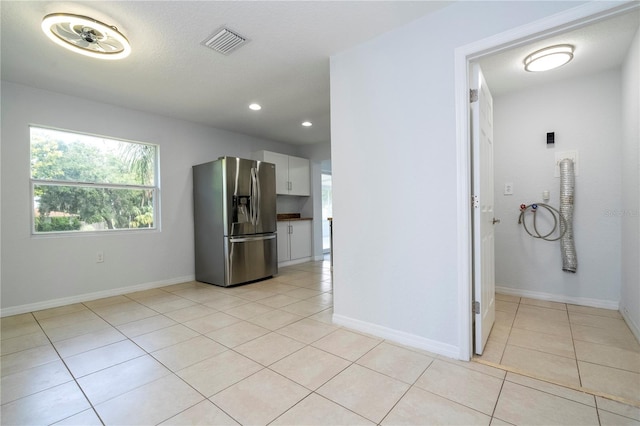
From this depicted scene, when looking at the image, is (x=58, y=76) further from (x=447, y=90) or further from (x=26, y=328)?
(x=447, y=90)

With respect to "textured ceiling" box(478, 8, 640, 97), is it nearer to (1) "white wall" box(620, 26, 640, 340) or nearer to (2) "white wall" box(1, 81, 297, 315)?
(1) "white wall" box(620, 26, 640, 340)

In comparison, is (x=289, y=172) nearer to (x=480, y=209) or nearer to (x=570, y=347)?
(x=480, y=209)

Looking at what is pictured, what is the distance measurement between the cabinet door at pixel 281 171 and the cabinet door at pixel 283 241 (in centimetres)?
65

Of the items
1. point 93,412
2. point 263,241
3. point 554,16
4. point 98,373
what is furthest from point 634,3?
point 263,241

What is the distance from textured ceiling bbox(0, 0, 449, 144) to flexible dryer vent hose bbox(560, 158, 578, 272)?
2213 mm

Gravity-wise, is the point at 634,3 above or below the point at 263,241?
above

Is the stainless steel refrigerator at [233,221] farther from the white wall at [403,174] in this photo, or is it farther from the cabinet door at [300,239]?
the white wall at [403,174]

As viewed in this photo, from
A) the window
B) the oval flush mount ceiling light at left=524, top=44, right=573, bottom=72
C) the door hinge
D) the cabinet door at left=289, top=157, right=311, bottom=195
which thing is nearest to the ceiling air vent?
the door hinge

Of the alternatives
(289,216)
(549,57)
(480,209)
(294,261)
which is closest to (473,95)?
(480,209)

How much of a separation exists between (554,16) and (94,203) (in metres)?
4.60

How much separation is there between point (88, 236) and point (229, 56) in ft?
8.95

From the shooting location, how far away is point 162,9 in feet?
6.15

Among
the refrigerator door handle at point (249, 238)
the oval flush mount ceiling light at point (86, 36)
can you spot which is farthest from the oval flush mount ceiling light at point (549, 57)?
the refrigerator door handle at point (249, 238)

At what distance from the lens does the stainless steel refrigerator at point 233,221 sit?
3.82 m
